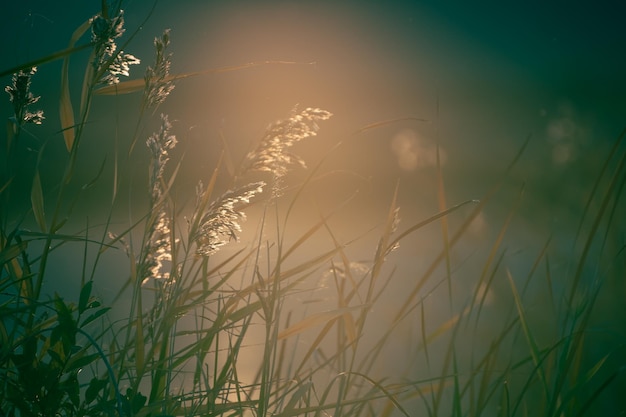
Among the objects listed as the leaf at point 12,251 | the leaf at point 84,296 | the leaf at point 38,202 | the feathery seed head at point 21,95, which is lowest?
the leaf at point 84,296

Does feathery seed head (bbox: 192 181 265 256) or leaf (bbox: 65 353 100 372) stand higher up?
feathery seed head (bbox: 192 181 265 256)

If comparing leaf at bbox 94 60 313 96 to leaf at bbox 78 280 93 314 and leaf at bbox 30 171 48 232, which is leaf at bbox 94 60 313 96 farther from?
leaf at bbox 78 280 93 314

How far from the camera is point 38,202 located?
1.38 m

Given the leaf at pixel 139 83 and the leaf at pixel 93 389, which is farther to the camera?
the leaf at pixel 139 83

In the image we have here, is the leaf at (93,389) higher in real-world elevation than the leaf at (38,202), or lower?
lower

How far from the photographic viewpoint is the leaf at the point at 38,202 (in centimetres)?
136

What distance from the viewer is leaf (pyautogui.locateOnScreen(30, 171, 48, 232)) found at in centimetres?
136

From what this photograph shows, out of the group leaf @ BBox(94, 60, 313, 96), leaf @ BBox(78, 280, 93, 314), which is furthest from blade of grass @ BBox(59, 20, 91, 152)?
leaf @ BBox(78, 280, 93, 314)

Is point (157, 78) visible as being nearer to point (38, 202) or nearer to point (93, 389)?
point (38, 202)

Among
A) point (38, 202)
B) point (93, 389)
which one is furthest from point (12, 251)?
point (93, 389)

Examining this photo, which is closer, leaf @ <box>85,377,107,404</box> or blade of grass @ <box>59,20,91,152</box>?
leaf @ <box>85,377,107,404</box>

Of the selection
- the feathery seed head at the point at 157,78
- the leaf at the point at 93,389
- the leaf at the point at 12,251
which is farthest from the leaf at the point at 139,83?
the leaf at the point at 93,389

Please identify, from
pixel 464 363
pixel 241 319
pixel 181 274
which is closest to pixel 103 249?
pixel 181 274

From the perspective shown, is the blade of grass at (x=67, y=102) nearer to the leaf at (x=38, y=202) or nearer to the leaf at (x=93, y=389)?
the leaf at (x=38, y=202)
